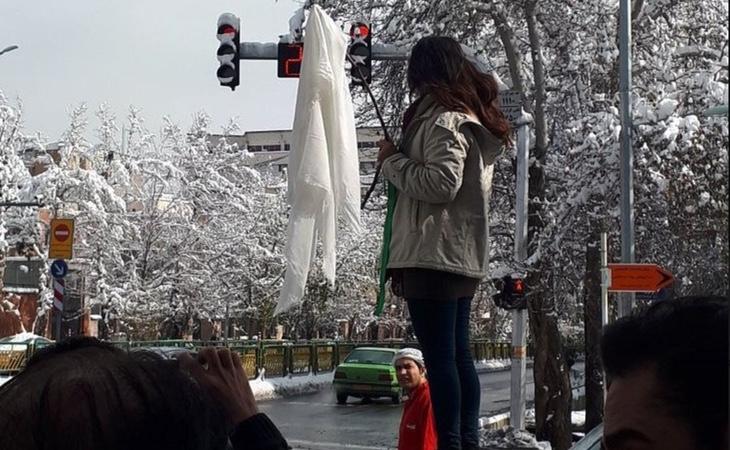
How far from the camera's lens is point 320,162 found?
3043 mm

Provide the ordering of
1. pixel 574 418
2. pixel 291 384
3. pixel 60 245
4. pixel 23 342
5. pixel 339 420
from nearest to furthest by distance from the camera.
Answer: pixel 23 342 → pixel 574 418 → pixel 339 420 → pixel 60 245 → pixel 291 384

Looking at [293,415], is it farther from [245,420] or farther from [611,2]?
[245,420]

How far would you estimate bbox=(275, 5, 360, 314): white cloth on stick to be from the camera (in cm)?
302

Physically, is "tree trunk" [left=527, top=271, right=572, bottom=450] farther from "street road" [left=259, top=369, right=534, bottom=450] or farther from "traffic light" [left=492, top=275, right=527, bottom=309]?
"street road" [left=259, top=369, right=534, bottom=450]

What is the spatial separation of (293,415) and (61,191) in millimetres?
15162

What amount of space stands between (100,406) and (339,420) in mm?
19013

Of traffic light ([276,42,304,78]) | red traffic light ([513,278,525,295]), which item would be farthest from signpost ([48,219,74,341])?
traffic light ([276,42,304,78])

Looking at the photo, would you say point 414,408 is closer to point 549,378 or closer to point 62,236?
point 549,378

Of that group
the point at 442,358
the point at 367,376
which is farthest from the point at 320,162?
the point at 367,376

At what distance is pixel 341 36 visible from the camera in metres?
3.25

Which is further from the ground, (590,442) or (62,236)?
(62,236)

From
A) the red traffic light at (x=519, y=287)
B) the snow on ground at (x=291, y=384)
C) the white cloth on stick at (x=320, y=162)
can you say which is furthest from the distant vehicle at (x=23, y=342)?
the snow on ground at (x=291, y=384)

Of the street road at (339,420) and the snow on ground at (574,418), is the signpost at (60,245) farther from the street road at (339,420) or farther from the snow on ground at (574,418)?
the snow on ground at (574,418)

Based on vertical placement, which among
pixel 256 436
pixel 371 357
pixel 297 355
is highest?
pixel 256 436
